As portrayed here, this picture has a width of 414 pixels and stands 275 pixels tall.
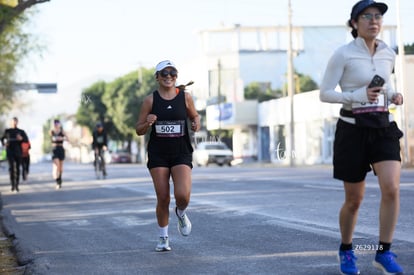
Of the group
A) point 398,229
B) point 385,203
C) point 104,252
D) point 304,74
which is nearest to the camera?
point 385,203

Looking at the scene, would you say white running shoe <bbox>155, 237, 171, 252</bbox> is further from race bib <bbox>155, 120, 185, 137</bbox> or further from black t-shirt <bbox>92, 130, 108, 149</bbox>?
black t-shirt <bbox>92, 130, 108, 149</bbox>

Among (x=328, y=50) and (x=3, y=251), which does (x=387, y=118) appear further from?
(x=328, y=50)

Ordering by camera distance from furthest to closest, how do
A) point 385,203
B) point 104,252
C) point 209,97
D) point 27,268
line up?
point 209,97, point 104,252, point 27,268, point 385,203

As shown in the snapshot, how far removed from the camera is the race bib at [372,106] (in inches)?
255

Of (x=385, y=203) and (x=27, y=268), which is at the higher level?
(x=385, y=203)

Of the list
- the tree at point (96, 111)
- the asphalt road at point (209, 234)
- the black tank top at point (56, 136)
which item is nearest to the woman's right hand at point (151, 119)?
the asphalt road at point (209, 234)

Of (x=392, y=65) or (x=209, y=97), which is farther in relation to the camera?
(x=209, y=97)

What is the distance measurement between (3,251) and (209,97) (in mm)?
74199

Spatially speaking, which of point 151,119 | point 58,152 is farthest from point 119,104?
point 151,119

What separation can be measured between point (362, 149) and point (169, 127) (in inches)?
113

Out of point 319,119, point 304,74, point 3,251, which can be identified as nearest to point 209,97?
point 304,74

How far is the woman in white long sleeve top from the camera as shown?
21.2 feet

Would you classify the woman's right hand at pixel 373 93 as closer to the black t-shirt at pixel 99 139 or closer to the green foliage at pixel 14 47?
the black t-shirt at pixel 99 139

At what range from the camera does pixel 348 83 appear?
664 centimetres
